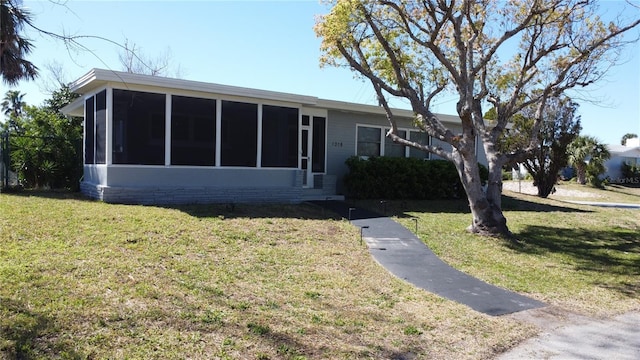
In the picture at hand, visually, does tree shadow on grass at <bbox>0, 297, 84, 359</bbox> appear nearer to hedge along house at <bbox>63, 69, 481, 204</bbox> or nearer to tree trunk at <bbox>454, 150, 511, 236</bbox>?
hedge along house at <bbox>63, 69, 481, 204</bbox>

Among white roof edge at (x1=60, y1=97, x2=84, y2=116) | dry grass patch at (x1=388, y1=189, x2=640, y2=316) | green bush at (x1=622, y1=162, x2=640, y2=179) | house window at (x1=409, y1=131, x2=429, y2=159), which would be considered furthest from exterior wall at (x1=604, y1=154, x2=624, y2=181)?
white roof edge at (x1=60, y1=97, x2=84, y2=116)

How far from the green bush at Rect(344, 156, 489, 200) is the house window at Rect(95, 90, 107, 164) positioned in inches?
289

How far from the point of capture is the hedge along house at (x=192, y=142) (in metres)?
11.4

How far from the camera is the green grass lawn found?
4398 millimetres

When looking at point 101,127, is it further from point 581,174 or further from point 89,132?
point 581,174

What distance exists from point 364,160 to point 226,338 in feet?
38.2

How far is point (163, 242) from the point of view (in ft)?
25.3

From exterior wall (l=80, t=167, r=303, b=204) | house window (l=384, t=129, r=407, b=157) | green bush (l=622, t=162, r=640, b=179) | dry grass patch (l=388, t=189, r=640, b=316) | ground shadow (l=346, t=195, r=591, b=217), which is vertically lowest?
dry grass patch (l=388, t=189, r=640, b=316)

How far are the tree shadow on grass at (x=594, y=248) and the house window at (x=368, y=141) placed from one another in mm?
6270

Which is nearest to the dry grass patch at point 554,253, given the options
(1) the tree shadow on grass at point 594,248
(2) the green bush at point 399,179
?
(1) the tree shadow on grass at point 594,248

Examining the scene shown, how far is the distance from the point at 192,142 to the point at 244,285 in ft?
22.6

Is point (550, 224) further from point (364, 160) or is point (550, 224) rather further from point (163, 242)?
point (163, 242)

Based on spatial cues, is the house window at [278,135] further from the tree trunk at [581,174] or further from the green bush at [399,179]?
the tree trunk at [581,174]

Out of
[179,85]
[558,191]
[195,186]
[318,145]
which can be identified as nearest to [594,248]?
[318,145]
